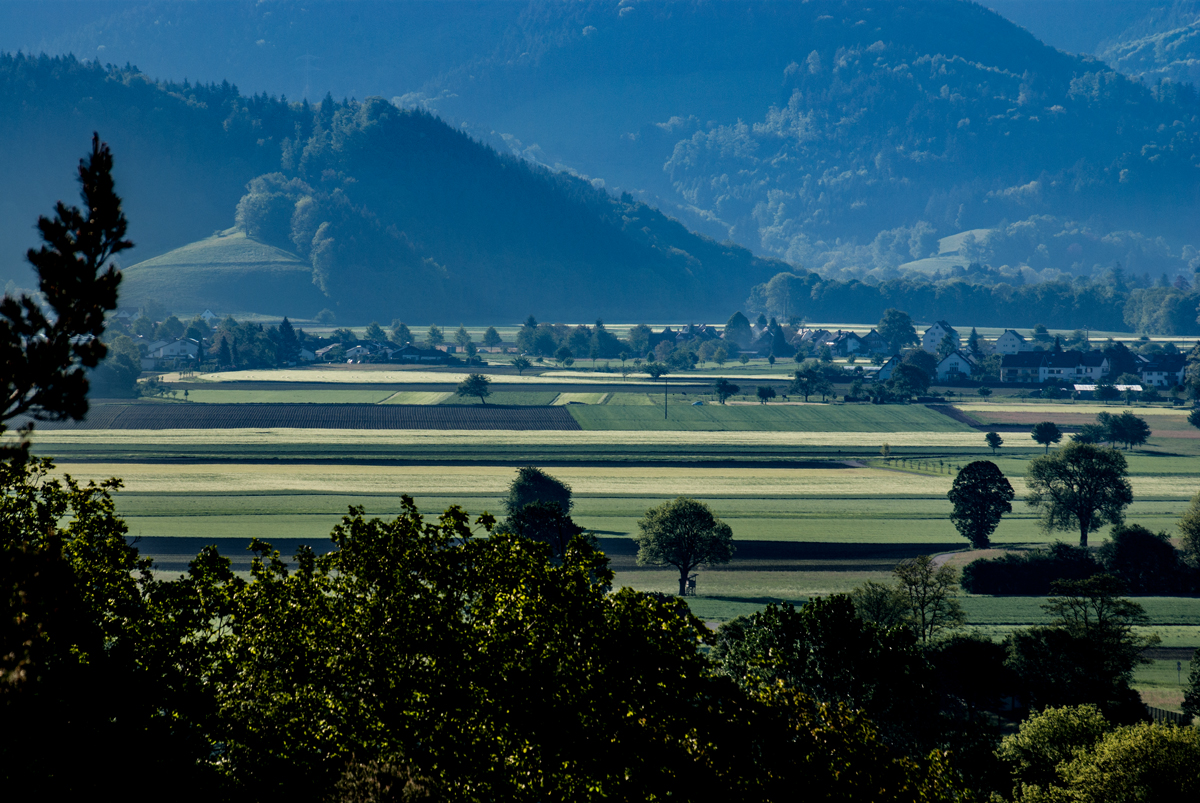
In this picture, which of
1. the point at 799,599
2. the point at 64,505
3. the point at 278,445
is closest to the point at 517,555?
the point at 64,505

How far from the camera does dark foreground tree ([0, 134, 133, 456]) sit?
1214 centimetres

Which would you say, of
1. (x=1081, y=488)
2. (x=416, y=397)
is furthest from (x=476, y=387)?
(x=1081, y=488)

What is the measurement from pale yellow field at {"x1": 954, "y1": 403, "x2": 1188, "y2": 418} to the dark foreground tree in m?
133

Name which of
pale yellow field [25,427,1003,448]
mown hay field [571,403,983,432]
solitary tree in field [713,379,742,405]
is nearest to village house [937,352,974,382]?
mown hay field [571,403,983,432]

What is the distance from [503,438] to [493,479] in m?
22.7

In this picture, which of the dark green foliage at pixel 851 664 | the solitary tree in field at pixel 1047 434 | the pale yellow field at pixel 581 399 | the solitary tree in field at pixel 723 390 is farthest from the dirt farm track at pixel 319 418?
the dark green foliage at pixel 851 664

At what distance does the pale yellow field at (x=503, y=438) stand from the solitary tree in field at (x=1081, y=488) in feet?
114

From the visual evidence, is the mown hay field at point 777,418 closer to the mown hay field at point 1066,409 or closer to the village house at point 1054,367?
the mown hay field at point 1066,409

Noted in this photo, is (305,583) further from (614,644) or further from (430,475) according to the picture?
(430,475)

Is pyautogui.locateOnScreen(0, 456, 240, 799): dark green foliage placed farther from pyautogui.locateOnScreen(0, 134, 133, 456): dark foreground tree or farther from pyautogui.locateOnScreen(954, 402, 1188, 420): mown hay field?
pyautogui.locateOnScreen(954, 402, 1188, 420): mown hay field

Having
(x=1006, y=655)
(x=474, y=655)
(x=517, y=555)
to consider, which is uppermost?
(x=517, y=555)

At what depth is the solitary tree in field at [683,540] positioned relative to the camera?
58812 millimetres

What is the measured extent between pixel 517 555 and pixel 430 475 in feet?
220

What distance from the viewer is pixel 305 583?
72.4 feet
